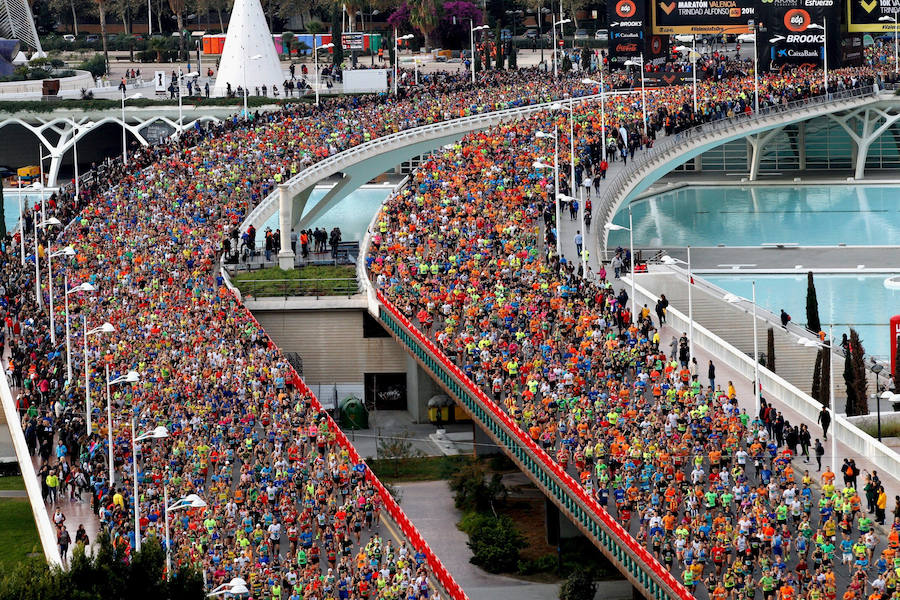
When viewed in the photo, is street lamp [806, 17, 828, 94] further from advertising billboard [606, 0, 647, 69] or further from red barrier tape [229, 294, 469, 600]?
red barrier tape [229, 294, 469, 600]

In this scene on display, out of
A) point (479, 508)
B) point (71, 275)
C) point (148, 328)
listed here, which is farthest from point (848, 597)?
point (71, 275)

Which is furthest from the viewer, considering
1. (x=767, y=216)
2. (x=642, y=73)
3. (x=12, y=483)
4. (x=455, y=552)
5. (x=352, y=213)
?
(x=352, y=213)

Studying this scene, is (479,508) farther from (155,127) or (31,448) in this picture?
(155,127)

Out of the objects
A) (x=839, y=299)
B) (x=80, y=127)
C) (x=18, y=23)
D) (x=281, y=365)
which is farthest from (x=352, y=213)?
(x=281, y=365)

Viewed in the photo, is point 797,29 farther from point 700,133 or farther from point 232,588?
point 232,588

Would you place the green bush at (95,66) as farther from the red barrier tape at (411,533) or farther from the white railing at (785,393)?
the red barrier tape at (411,533)

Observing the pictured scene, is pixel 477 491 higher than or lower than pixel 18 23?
lower

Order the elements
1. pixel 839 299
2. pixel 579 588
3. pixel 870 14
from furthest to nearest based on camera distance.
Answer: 1. pixel 870 14
2. pixel 839 299
3. pixel 579 588

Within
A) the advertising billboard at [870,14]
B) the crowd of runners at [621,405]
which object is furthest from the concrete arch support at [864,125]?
the crowd of runners at [621,405]
